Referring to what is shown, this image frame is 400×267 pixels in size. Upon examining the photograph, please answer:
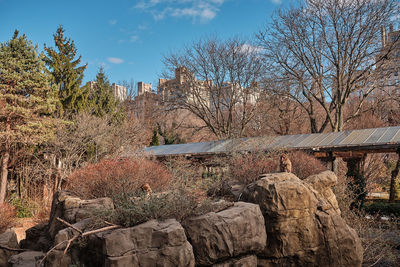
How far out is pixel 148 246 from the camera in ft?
15.0

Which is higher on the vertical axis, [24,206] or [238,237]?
[238,237]

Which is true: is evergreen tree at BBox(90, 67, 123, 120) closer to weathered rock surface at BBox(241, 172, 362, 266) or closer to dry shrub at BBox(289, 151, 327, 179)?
dry shrub at BBox(289, 151, 327, 179)

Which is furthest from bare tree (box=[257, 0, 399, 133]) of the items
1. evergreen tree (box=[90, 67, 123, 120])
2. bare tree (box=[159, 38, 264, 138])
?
evergreen tree (box=[90, 67, 123, 120])

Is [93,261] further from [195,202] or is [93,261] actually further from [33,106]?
[33,106]

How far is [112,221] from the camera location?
16.6ft

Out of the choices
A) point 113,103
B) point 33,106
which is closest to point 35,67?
point 33,106

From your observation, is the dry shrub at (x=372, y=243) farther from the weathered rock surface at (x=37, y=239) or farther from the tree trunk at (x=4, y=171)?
the tree trunk at (x=4, y=171)

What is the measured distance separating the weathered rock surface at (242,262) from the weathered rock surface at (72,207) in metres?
2.43

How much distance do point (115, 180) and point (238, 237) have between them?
392 centimetres

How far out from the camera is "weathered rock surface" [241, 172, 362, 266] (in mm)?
5832

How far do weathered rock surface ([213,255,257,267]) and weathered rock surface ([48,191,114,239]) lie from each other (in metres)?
2.43

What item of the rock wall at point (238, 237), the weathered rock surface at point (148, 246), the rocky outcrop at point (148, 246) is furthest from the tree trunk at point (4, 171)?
the weathered rock surface at point (148, 246)

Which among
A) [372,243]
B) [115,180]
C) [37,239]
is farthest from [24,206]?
[372,243]

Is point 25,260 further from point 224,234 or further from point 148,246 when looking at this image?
point 224,234
